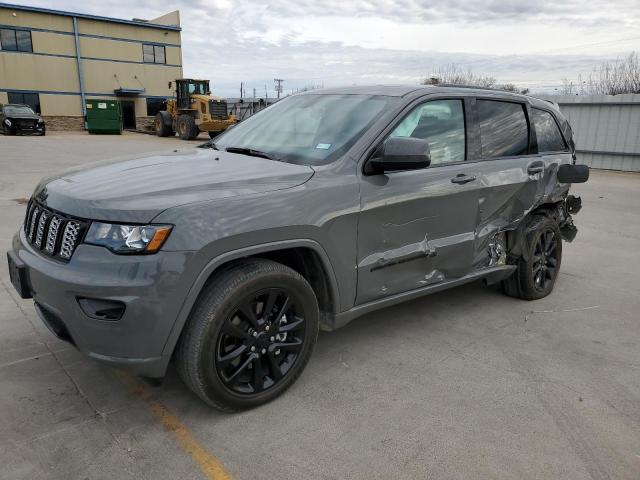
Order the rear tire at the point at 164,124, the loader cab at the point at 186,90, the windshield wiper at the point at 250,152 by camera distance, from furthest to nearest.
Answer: the rear tire at the point at 164,124
the loader cab at the point at 186,90
the windshield wiper at the point at 250,152

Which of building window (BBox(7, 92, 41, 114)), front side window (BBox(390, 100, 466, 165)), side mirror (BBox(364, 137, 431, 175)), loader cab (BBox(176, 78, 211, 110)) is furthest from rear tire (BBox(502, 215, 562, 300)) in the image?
building window (BBox(7, 92, 41, 114))

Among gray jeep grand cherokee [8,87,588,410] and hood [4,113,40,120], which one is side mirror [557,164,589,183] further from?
hood [4,113,40,120]

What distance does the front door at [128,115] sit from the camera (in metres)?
38.2

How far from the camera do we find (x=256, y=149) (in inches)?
139

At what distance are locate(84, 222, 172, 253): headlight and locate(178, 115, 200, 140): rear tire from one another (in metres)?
25.5

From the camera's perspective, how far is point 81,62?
35469 millimetres

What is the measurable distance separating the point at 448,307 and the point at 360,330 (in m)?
0.96

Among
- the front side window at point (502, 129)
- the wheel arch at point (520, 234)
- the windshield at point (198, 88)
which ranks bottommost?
the wheel arch at point (520, 234)

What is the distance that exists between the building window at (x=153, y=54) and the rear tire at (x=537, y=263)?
38696mm

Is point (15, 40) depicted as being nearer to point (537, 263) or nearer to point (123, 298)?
point (537, 263)

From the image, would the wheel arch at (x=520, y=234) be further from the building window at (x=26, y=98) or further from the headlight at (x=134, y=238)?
the building window at (x=26, y=98)

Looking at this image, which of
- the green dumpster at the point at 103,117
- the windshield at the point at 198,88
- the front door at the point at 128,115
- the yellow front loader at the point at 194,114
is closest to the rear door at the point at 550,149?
the yellow front loader at the point at 194,114

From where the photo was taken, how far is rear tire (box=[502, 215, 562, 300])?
4.49m

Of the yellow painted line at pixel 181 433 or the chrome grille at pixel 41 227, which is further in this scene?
the chrome grille at pixel 41 227
